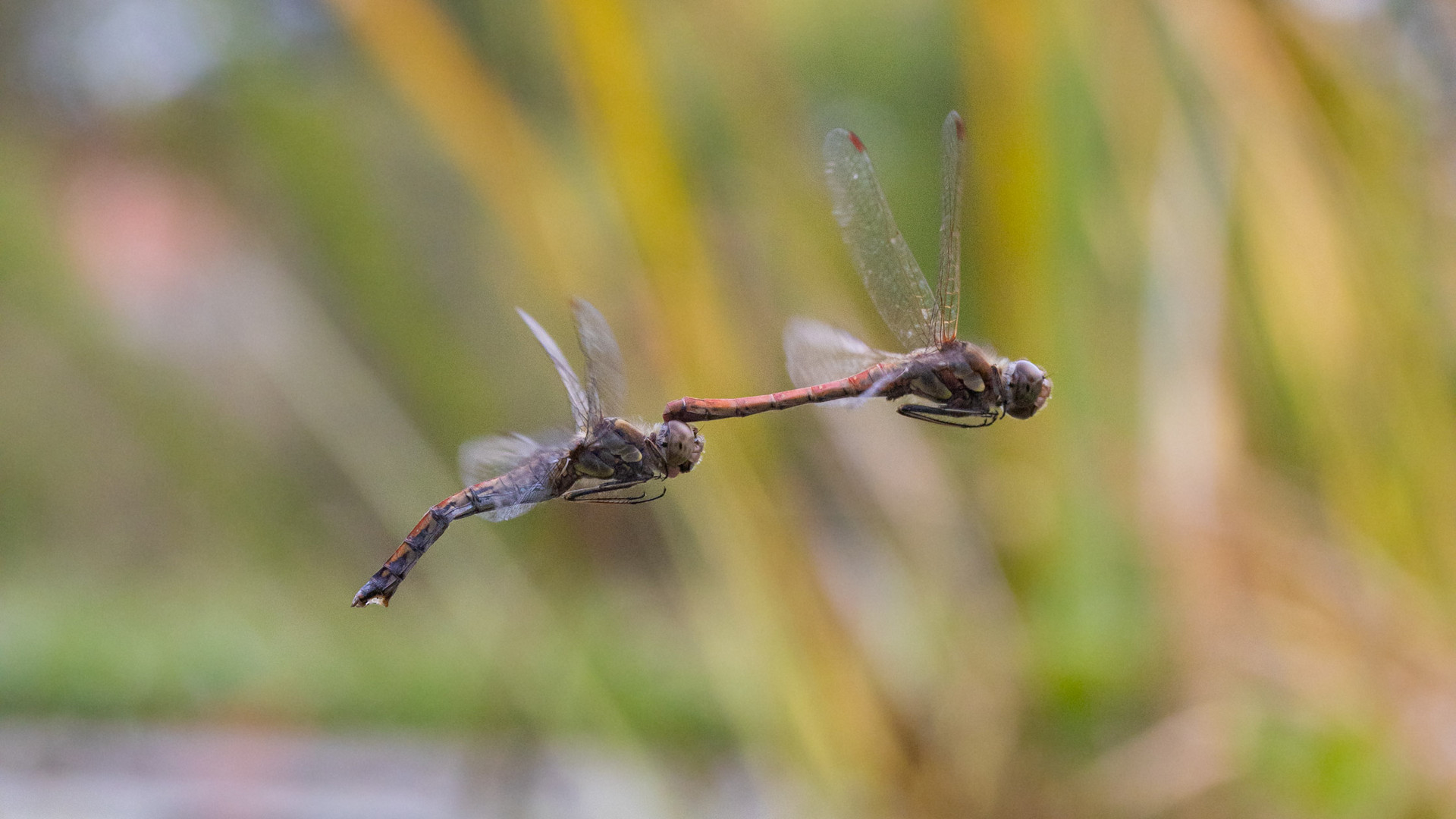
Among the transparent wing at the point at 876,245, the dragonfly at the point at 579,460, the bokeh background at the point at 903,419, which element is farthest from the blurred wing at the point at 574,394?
the bokeh background at the point at 903,419

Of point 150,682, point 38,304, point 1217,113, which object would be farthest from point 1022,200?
point 38,304

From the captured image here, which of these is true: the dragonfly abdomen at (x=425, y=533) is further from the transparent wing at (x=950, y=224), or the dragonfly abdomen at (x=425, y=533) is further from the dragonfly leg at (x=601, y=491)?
the transparent wing at (x=950, y=224)

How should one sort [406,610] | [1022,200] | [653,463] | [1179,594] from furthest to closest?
[406,610] → [1179,594] → [1022,200] → [653,463]

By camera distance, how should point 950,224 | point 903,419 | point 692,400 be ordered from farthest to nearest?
1. point 903,419
2. point 950,224
3. point 692,400

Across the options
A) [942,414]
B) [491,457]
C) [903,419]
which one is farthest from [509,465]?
[903,419]

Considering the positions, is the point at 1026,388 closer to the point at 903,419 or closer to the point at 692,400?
the point at 692,400

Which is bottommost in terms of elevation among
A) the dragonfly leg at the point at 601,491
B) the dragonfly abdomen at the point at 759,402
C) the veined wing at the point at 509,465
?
the dragonfly leg at the point at 601,491

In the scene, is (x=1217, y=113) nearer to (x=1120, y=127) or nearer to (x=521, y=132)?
(x=1120, y=127)
